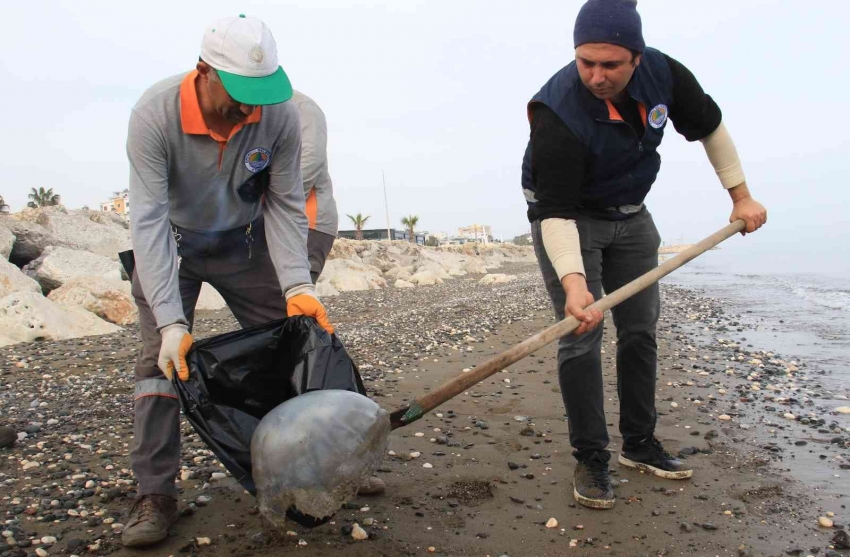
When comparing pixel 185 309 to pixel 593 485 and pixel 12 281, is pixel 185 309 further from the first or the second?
pixel 12 281

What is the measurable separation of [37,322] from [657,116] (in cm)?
758

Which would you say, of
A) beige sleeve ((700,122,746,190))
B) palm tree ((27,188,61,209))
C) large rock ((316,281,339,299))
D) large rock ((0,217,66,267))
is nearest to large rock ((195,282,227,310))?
large rock ((316,281,339,299))

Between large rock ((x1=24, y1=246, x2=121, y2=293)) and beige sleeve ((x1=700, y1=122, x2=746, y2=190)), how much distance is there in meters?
11.1

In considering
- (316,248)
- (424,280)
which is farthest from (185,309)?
(424,280)

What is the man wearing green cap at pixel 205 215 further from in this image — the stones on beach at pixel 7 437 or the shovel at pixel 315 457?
the stones on beach at pixel 7 437

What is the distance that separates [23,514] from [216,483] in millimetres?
848

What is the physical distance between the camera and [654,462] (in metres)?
3.34

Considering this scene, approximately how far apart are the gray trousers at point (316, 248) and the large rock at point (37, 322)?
5.24 meters

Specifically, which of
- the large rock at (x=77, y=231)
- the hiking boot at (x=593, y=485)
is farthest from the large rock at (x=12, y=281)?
the hiking boot at (x=593, y=485)

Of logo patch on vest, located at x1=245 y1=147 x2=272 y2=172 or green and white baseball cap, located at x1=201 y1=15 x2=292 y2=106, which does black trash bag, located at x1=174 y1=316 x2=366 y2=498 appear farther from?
A: green and white baseball cap, located at x1=201 y1=15 x2=292 y2=106

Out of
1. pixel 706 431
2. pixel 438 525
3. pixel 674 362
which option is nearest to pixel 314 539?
pixel 438 525

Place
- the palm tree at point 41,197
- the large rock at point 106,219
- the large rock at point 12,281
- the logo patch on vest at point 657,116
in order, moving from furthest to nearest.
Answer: the palm tree at point 41,197 < the large rock at point 106,219 < the large rock at point 12,281 < the logo patch on vest at point 657,116

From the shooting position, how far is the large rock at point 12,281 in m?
9.86

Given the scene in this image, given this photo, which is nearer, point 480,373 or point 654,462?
point 480,373
